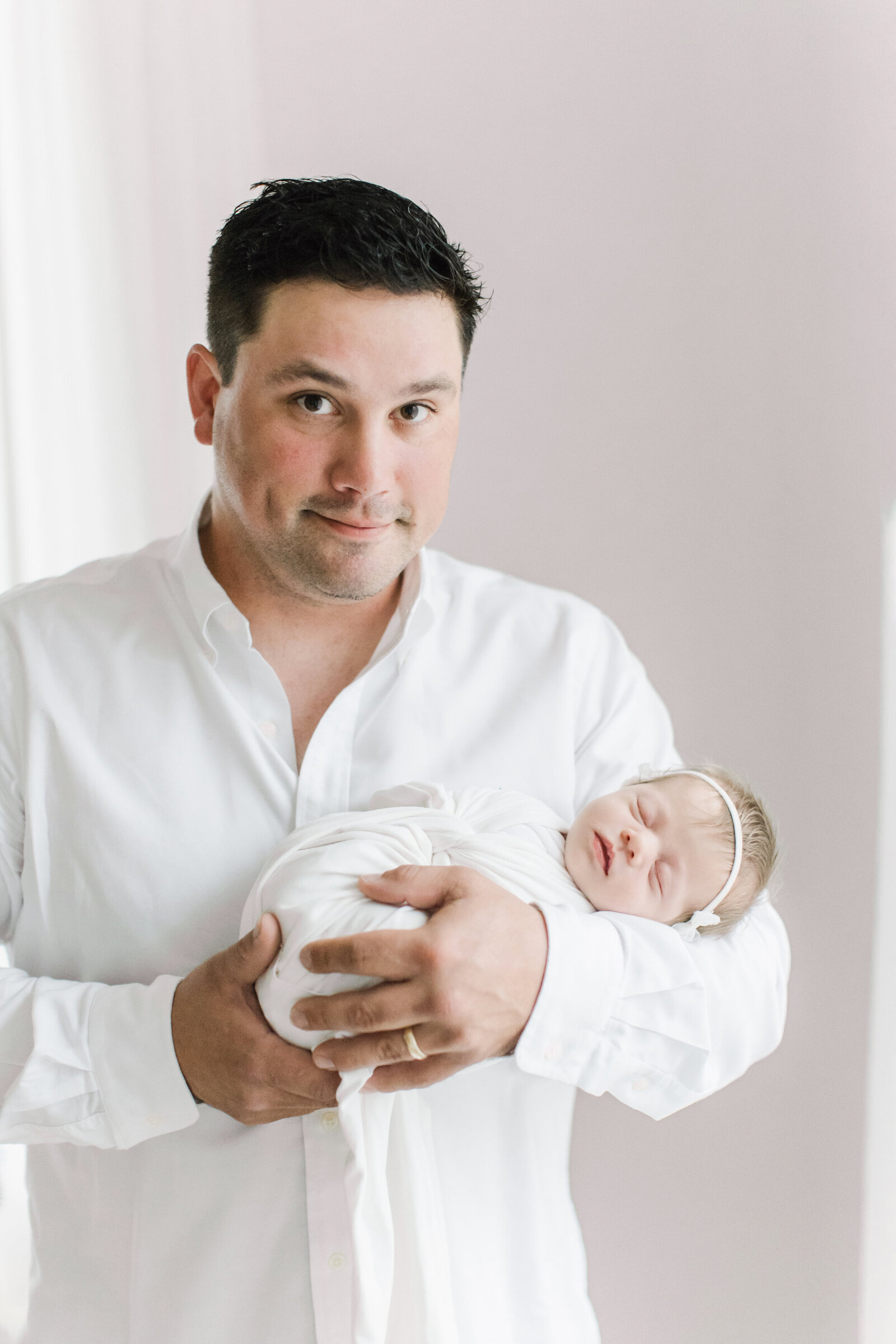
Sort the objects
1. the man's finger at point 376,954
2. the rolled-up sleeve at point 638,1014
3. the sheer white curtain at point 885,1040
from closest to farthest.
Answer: the man's finger at point 376,954 < the rolled-up sleeve at point 638,1014 < the sheer white curtain at point 885,1040

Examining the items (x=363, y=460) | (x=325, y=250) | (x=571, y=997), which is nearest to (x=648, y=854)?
(x=571, y=997)

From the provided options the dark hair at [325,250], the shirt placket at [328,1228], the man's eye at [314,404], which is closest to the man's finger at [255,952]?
the shirt placket at [328,1228]

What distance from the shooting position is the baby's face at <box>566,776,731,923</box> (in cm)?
140

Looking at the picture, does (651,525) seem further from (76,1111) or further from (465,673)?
(76,1111)

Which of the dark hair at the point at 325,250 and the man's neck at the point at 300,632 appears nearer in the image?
the dark hair at the point at 325,250

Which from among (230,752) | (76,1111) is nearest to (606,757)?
(230,752)

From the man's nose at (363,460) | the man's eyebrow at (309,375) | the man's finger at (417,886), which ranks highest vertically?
the man's eyebrow at (309,375)

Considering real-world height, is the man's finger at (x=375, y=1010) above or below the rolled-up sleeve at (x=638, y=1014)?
above

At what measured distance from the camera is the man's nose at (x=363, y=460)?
1.39 m

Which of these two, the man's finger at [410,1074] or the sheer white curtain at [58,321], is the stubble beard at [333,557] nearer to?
the man's finger at [410,1074]

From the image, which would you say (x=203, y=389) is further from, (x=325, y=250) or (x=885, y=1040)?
(x=885, y=1040)

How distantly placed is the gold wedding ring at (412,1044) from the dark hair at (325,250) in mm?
906

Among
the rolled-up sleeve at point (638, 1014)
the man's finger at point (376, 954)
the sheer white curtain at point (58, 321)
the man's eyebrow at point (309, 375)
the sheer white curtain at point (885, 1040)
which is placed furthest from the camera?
the sheer white curtain at point (58, 321)

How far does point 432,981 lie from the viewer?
114 cm
